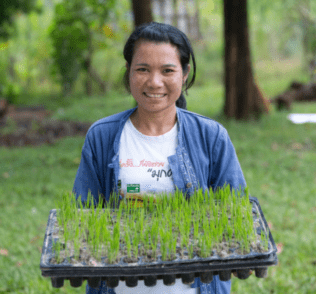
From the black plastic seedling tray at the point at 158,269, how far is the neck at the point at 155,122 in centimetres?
67

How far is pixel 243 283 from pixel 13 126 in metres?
9.61

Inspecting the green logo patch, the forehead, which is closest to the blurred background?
the forehead

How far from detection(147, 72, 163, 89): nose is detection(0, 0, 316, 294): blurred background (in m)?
0.61

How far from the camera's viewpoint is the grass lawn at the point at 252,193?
11.6 ft

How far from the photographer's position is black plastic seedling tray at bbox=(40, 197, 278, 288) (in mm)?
1340

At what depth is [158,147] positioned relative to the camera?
1854mm

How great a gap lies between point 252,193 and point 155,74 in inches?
155

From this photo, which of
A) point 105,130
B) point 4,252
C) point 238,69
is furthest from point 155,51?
point 238,69

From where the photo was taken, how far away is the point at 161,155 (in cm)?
184

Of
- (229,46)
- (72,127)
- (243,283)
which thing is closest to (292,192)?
(243,283)

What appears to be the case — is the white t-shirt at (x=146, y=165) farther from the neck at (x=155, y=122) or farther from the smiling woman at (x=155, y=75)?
the smiling woman at (x=155, y=75)

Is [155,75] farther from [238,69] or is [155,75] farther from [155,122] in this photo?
[238,69]

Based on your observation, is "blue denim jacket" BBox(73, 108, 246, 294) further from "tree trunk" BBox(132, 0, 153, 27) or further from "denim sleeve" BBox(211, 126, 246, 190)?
"tree trunk" BBox(132, 0, 153, 27)

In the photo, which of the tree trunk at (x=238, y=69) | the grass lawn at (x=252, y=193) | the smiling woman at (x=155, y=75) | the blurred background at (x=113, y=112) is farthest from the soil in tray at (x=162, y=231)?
the tree trunk at (x=238, y=69)
